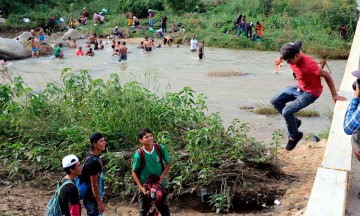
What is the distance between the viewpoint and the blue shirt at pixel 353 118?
4754 millimetres

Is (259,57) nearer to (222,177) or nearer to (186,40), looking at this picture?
(186,40)

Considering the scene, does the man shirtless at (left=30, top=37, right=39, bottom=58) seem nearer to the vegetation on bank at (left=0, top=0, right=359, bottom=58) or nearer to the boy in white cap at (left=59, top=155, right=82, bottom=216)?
the vegetation on bank at (left=0, top=0, right=359, bottom=58)

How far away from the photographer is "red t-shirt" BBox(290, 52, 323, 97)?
6406mm

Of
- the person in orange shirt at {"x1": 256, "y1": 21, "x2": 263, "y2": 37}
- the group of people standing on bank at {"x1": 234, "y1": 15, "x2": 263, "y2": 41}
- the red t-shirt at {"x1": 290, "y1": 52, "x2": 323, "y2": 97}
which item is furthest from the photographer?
the group of people standing on bank at {"x1": 234, "y1": 15, "x2": 263, "y2": 41}

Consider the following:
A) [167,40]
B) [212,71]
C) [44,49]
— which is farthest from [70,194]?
[167,40]

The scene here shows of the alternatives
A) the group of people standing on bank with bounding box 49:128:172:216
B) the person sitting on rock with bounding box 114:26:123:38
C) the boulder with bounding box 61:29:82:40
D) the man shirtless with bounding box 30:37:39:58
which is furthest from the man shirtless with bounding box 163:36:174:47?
the group of people standing on bank with bounding box 49:128:172:216

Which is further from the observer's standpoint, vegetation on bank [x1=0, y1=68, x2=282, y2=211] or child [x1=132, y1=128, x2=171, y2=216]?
vegetation on bank [x1=0, y1=68, x2=282, y2=211]

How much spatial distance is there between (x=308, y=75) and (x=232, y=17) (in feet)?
86.9

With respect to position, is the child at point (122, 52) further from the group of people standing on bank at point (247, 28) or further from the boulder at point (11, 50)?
the group of people standing on bank at point (247, 28)

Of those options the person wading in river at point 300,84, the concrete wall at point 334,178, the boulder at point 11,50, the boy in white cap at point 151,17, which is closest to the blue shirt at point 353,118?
the concrete wall at point 334,178

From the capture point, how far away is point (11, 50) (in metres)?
24.6

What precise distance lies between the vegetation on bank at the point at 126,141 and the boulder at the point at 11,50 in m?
15.7

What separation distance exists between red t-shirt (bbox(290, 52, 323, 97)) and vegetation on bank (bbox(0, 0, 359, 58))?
1942 cm

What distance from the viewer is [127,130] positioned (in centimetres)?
830
